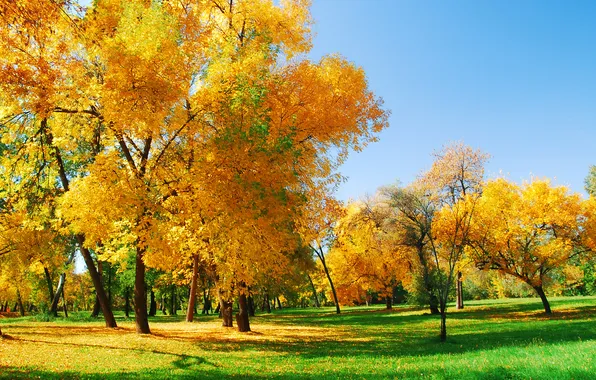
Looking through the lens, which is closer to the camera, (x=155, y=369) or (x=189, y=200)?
(x=155, y=369)

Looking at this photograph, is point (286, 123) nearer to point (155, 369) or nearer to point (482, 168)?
point (155, 369)

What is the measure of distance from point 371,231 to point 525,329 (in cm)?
1821

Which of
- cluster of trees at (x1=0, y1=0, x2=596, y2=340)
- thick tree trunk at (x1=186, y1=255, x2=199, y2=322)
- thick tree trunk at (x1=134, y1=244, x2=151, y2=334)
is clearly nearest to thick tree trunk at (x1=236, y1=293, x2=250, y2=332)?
cluster of trees at (x1=0, y1=0, x2=596, y2=340)

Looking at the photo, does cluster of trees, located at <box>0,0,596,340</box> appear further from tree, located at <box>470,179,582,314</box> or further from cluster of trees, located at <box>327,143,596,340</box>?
tree, located at <box>470,179,582,314</box>

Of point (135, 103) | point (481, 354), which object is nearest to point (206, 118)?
point (135, 103)

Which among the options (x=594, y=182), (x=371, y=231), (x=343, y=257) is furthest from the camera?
(x=594, y=182)

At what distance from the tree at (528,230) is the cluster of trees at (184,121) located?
14241mm

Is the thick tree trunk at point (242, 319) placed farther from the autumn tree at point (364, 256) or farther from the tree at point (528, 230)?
the autumn tree at point (364, 256)

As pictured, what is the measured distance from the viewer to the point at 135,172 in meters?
13.4

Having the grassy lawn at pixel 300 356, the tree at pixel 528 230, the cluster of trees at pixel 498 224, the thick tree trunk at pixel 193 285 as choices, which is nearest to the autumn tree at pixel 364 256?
the cluster of trees at pixel 498 224

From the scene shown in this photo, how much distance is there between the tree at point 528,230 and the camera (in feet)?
81.4

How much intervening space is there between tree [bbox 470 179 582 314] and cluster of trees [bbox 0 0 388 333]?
14.2m

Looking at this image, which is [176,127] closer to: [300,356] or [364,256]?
[300,356]

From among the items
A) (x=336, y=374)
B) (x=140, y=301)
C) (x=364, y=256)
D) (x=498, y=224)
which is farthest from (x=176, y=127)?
(x=364, y=256)
